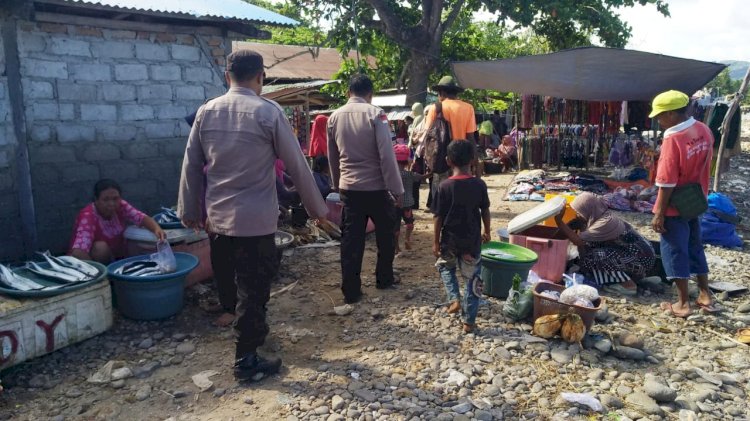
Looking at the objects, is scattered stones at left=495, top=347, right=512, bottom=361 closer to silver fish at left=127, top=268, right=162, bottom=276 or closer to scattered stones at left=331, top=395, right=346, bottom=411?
scattered stones at left=331, top=395, right=346, bottom=411

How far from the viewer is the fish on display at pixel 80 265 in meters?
3.95

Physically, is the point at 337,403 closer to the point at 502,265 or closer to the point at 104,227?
the point at 502,265

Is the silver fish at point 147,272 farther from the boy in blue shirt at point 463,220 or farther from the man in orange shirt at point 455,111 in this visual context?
the man in orange shirt at point 455,111

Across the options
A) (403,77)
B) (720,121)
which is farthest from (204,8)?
(403,77)

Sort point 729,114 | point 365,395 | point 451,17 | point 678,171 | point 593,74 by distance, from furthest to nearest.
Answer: point 451,17 < point 593,74 < point 729,114 < point 678,171 < point 365,395

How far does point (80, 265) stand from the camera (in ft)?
13.2

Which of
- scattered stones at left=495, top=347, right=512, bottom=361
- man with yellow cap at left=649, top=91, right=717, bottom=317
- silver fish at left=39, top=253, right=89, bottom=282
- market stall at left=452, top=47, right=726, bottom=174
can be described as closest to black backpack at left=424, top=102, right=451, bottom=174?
man with yellow cap at left=649, top=91, right=717, bottom=317

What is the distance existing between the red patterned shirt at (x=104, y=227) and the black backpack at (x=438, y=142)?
9.92ft

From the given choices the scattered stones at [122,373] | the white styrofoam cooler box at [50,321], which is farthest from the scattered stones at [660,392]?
the white styrofoam cooler box at [50,321]

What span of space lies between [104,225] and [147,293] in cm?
90

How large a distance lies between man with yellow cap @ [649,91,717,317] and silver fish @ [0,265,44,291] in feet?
15.6

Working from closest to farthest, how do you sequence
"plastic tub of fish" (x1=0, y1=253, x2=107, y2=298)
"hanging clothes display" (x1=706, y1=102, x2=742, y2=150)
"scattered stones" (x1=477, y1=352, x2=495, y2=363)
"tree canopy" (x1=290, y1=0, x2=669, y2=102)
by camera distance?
"plastic tub of fish" (x1=0, y1=253, x2=107, y2=298) < "scattered stones" (x1=477, y1=352, x2=495, y2=363) < "hanging clothes display" (x1=706, y1=102, x2=742, y2=150) < "tree canopy" (x1=290, y1=0, x2=669, y2=102)

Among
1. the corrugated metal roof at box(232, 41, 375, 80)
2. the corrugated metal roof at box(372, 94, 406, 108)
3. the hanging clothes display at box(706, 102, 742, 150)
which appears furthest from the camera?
the corrugated metal roof at box(232, 41, 375, 80)

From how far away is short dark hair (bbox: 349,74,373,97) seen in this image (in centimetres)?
459
